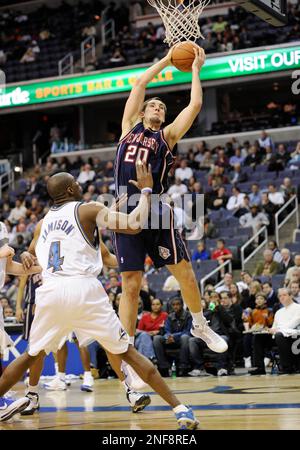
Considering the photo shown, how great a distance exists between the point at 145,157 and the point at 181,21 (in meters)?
1.76

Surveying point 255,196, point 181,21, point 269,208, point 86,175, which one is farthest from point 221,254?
point 181,21

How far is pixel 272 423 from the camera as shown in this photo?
5.41m

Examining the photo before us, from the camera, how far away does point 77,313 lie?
5449 millimetres

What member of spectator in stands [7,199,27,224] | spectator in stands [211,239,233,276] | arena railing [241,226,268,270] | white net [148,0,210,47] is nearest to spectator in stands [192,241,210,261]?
spectator in stands [211,239,233,276]

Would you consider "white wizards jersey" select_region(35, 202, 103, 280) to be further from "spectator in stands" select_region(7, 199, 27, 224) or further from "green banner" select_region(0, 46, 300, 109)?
"green banner" select_region(0, 46, 300, 109)

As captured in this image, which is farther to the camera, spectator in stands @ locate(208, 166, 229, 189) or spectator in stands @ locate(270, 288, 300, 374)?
spectator in stands @ locate(208, 166, 229, 189)

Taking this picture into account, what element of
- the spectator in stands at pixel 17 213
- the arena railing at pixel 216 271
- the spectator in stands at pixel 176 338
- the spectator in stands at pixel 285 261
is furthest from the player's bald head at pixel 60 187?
the spectator in stands at pixel 17 213

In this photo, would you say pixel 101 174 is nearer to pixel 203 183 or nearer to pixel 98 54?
pixel 203 183

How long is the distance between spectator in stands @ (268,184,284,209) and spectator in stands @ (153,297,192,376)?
5.11m

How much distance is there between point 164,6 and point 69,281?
3.76m

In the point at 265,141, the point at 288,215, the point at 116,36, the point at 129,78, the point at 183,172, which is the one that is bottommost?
the point at 288,215

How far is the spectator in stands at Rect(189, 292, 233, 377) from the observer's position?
38.2 ft

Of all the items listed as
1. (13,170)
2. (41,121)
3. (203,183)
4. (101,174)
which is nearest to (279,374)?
(203,183)

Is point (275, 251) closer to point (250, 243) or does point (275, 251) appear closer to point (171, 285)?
point (250, 243)
